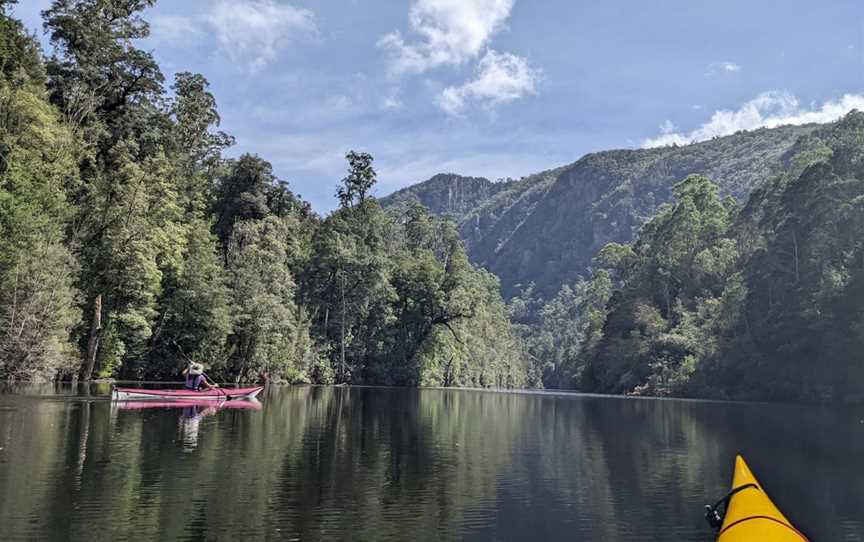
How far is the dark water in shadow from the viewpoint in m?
13.7

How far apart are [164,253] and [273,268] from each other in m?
15.8

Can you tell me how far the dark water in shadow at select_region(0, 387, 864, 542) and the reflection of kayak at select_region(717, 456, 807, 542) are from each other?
121 inches

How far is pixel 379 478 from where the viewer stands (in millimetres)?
19047

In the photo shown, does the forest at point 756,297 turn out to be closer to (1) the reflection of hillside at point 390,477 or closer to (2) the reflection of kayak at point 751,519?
(1) the reflection of hillside at point 390,477

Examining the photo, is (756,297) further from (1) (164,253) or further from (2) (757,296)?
(1) (164,253)

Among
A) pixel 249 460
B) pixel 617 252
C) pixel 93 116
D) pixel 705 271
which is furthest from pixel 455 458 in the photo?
pixel 617 252

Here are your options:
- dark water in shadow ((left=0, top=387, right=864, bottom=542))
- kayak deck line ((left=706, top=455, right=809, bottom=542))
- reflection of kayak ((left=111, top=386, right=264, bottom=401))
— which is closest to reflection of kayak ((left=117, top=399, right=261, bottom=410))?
reflection of kayak ((left=111, top=386, right=264, bottom=401))

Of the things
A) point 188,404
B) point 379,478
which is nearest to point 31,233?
point 188,404

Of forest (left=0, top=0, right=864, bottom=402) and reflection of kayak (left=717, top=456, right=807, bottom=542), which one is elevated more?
forest (left=0, top=0, right=864, bottom=402)

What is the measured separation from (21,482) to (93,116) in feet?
178

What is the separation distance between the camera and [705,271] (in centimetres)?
9938

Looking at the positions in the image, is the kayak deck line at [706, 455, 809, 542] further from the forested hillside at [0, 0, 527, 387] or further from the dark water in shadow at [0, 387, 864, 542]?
the forested hillside at [0, 0, 527, 387]

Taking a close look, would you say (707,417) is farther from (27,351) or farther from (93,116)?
(93,116)

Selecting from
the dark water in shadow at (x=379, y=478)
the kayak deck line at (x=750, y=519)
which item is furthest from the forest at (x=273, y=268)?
the kayak deck line at (x=750, y=519)
